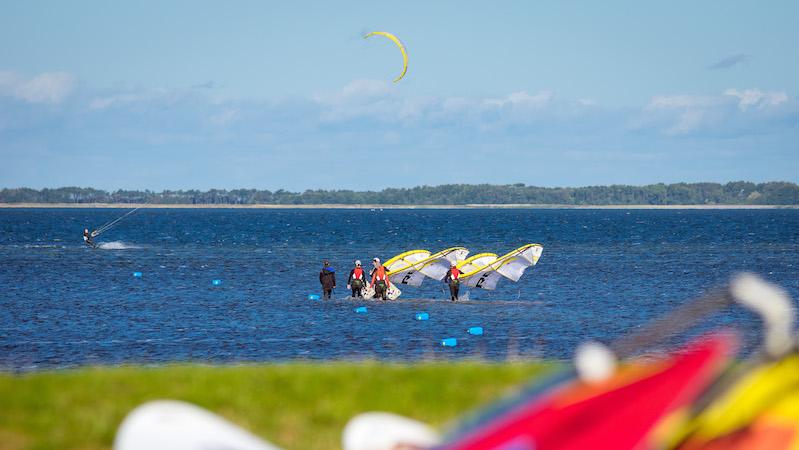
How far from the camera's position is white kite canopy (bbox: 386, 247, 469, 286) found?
169 ft

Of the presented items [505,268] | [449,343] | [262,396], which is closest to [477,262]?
[505,268]

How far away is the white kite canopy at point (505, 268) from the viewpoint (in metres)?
51.8

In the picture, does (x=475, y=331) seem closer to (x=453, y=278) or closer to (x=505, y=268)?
(x=453, y=278)

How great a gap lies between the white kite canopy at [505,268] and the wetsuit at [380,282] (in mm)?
4341

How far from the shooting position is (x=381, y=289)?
167ft

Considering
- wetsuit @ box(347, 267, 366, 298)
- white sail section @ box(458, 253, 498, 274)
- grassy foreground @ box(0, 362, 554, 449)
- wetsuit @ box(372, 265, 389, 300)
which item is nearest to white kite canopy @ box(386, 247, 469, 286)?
white sail section @ box(458, 253, 498, 274)

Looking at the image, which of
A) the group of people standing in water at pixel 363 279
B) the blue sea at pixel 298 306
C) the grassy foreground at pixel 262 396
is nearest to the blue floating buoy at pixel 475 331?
the blue sea at pixel 298 306

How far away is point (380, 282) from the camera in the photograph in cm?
5059

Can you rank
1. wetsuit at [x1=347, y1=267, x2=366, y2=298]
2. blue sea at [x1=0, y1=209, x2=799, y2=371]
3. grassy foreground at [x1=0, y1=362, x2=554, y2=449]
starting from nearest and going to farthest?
1. grassy foreground at [x1=0, y1=362, x2=554, y2=449]
2. blue sea at [x1=0, y1=209, x2=799, y2=371]
3. wetsuit at [x1=347, y1=267, x2=366, y2=298]

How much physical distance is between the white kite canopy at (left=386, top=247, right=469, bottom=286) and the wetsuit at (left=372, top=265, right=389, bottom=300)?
3.78 feet

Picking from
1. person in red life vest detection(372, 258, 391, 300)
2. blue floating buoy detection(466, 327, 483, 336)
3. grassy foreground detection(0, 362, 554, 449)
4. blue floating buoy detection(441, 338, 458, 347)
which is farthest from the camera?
person in red life vest detection(372, 258, 391, 300)

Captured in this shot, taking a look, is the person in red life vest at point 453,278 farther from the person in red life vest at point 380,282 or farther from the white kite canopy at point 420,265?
the person in red life vest at point 380,282

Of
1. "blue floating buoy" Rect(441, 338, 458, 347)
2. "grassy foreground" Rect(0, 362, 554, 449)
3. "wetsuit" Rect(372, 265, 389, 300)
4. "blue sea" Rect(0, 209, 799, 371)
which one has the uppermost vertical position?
"grassy foreground" Rect(0, 362, 554, 449)

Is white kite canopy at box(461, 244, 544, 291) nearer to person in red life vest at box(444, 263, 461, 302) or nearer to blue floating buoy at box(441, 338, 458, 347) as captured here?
person in red life vest at box(444, 263, 461, 302)
